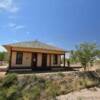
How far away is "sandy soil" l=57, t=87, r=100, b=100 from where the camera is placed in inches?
573

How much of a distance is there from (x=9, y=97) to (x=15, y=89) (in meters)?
0.93

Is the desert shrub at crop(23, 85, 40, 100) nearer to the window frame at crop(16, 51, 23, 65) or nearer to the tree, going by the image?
the window frame at crop(16, 51, 23, 65)

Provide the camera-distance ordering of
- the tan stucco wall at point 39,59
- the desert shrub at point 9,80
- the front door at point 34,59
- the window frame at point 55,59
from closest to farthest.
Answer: the desert shrub at point 9,80
the front door at point 34,59
the tan stucco wall at point 39,59
the window frame at point 55,59

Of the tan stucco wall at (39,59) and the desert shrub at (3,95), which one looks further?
the tan stucco wall at (39,59)

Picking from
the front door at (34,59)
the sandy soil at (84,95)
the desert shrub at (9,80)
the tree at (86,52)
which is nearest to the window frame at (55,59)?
the front door at (34,59)

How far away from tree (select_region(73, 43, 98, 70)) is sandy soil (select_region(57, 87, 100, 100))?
503 centimetres

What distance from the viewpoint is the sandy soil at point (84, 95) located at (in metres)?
14.6

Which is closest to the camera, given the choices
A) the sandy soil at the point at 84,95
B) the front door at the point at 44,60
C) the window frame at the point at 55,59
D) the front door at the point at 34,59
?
the sandy soil at the point at 84,95

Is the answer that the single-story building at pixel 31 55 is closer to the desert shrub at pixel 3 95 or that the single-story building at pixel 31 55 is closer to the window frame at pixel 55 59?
the window frame at pixel 55 59

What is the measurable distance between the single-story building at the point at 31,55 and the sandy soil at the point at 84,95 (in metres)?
→ 9.17

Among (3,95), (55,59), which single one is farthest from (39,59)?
(3,95)

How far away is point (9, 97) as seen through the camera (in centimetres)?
1392

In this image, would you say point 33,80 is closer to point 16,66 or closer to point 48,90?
point 48,90

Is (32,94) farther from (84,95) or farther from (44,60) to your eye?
(44,60)
